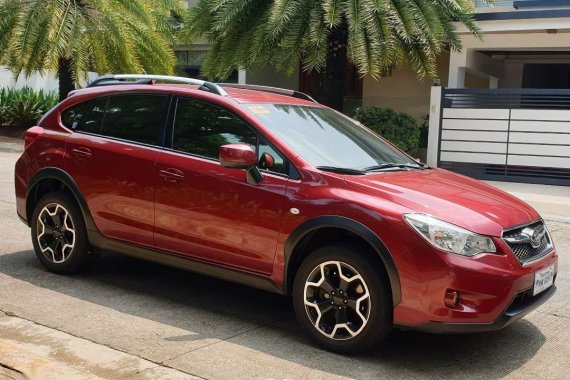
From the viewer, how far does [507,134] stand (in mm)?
14414

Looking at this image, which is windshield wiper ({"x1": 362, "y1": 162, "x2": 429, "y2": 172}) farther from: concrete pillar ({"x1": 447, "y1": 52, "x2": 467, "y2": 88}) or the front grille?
concrete pillar ({"x1": 447, "y1": 52, "x2": 467, "y2": 88})

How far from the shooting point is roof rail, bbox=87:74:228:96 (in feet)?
17.6

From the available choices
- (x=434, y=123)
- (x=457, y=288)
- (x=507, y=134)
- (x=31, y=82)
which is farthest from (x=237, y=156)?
(x=31, y=82)

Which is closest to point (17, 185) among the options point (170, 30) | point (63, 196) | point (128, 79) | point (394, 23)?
point (63, 196)

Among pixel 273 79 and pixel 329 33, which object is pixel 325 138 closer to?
pixel 329 33

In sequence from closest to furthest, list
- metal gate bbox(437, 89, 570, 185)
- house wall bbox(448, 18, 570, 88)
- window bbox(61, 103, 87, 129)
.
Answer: window bbox(61, 103, 87, 129), metal gate bbox(437, 89, 570, 185), house wall bbox(448, 18, 570, 88)

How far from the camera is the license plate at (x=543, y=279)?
436 centimetres

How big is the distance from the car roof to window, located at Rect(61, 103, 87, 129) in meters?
0.11

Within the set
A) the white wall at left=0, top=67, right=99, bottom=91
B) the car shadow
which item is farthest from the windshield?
the white wall at left=0, top=67, right=99, bottom=91

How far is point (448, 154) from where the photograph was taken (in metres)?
15.3

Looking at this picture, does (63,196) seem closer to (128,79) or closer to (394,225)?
(128,79)

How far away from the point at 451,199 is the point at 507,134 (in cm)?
1068

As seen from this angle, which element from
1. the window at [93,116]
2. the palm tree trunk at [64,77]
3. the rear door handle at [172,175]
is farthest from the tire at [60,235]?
the palm tree trunk at [64,77]

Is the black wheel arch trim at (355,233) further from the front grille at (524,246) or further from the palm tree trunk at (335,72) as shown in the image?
the palm tree trunk at (335,72)
